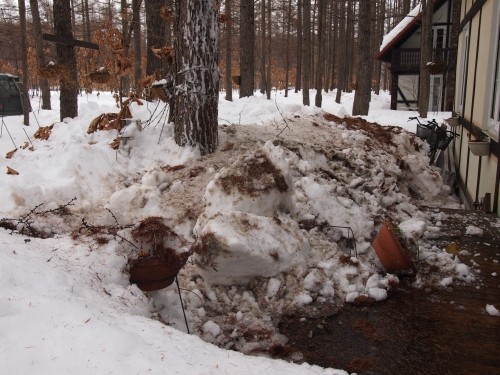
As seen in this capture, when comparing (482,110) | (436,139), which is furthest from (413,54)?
(482,110)

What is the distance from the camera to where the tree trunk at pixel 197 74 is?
18.5ft

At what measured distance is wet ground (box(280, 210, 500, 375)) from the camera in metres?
2.97

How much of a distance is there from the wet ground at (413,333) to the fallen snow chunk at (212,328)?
0.54 m

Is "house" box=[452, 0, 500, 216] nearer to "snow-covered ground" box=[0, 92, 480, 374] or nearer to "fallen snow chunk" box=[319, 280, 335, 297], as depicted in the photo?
"snow-covered ground" box=[0, 92, 480, 374]

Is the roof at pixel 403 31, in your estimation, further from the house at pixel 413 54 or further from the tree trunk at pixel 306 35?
the tree trunk at pixel 306 35

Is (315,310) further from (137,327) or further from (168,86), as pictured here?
(168,86)

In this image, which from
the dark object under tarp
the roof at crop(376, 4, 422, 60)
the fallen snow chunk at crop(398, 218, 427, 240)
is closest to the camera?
the fallen snow chunk at crop(398, 218, 427, 240)

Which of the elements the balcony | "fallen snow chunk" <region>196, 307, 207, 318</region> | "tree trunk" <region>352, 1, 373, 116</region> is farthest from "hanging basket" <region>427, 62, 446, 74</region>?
"fallen snow chunk" <region>196, 307, 207, 318</region>

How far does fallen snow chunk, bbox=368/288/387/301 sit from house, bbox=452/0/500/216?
2417mm

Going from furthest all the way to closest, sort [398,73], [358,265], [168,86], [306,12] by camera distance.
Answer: [398,73] → [306,12] → [168,86] → [358,265]

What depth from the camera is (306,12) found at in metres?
15.8

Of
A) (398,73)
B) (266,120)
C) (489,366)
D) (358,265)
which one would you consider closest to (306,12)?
(398,73)

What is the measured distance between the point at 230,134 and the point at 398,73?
1798cm

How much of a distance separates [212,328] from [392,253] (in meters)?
1.92
